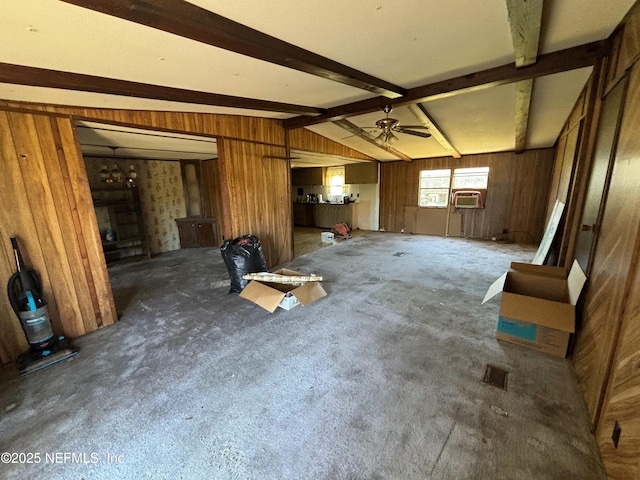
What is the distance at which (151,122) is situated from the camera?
3.00 meters

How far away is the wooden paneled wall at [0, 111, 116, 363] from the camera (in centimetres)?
217

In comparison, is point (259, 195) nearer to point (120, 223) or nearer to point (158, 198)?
point (158, 198)

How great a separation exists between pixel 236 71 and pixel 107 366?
2.82 metres

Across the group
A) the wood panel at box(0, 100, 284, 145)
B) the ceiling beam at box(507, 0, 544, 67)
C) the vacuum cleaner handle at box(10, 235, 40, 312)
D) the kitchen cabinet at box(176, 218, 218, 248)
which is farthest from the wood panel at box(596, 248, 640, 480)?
the kitchen cabinet at box(176, 218, 218, 248)

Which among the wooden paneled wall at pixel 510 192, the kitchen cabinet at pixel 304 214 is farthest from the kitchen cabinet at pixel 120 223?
the wooden paneled wall at pixel 510 192

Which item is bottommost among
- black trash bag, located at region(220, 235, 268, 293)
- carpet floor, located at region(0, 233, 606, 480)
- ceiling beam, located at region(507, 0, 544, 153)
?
carpet floor, located at region(0, 233, 606, 480)

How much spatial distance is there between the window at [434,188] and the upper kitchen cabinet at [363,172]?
4.76ft

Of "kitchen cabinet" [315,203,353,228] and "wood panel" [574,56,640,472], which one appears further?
"kitchen cabinet" [315,203,353,228]

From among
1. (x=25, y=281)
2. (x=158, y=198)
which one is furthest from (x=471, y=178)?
(x=25, y=281)

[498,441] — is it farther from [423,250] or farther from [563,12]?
[423,250]

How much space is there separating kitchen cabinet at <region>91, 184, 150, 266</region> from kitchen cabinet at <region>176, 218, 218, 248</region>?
3.02 feet

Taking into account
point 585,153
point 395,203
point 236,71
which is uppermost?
point 236,71

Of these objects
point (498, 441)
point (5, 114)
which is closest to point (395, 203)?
point (498, 441)

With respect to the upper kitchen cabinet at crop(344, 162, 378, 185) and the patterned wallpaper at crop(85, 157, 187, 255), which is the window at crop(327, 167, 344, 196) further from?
the patterned wallpaper at crop(85, 157, 187, 255)
